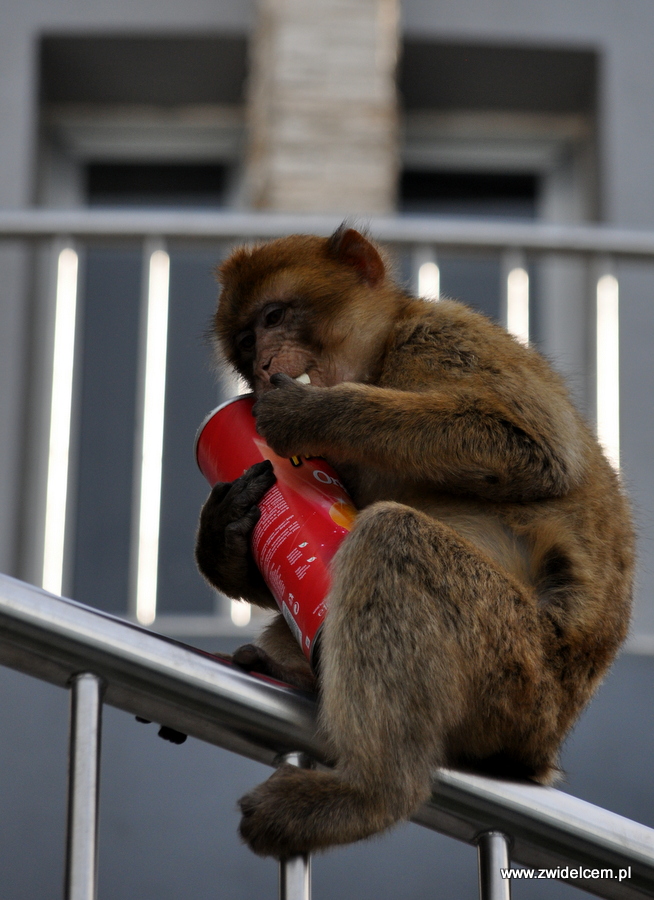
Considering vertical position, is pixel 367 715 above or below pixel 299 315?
below

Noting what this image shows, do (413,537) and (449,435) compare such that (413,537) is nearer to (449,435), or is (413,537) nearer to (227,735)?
(449,435)

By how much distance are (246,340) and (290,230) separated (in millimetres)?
1466

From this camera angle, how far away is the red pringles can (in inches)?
72.0

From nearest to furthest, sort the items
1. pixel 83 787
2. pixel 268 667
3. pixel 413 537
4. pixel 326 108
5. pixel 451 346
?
pixel 83 787 < pixel 413 537 < pixel 268 667 < pixel 451 346 < pixel 326 108

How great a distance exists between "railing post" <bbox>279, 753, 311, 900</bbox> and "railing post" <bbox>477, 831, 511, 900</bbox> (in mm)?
210

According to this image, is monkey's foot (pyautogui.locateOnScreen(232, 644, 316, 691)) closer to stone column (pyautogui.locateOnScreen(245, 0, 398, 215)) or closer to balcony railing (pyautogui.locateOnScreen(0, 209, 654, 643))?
balcony railing (pyautogui.locateOnScreen(0, 209, 654, 643))

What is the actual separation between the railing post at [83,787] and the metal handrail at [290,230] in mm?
2561

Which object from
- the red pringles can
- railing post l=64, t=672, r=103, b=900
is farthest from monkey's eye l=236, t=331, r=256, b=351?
railing post l=64, t=672, r=103, b=900

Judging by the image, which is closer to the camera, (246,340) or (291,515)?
(291,515)

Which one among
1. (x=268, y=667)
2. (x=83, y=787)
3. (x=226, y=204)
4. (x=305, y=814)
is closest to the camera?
(x=83, y=787)

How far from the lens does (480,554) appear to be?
77.3 inches

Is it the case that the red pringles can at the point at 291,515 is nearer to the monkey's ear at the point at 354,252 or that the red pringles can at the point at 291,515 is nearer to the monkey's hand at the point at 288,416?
the monkey's hand at the point at 288,416

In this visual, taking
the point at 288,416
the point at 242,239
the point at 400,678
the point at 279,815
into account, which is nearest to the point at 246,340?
the point at 288,416

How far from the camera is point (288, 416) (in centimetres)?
209
